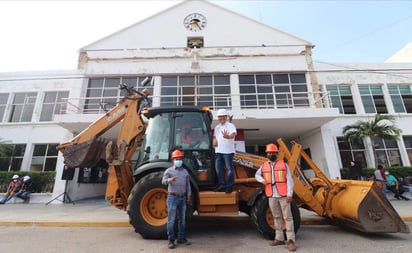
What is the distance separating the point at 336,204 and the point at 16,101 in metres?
18.1

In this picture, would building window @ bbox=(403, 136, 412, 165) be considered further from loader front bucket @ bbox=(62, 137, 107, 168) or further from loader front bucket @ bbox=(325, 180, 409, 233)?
loader front bucket @ bbox=(62, 137, 107, 168)

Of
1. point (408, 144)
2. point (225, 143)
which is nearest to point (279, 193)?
point (225, 143)

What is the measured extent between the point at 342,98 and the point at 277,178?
1257 cm

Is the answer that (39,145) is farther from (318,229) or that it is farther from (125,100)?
(318,229)

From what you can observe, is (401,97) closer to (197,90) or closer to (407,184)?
(407,184)

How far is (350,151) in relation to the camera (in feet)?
40.9

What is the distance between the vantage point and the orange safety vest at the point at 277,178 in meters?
3.93

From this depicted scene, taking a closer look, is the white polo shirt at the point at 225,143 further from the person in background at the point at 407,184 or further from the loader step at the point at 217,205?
the person in background at the point at 407,184

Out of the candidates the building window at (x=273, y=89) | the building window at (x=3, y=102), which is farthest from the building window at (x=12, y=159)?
the building window at (x=273, y=89)

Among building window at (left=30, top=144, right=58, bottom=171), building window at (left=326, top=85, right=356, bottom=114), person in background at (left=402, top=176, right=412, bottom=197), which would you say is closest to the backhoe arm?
building window at (left=30, top=144, right=58, bottom=171)

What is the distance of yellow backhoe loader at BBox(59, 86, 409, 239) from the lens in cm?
417

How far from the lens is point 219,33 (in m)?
13.4

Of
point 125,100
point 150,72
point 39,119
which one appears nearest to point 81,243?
point 125,100

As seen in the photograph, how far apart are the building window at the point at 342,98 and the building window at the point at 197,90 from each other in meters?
7.19
